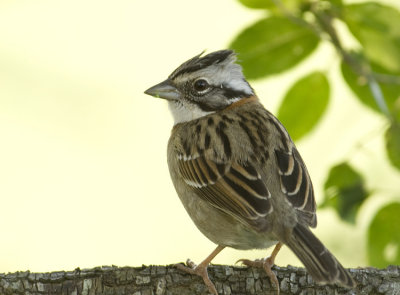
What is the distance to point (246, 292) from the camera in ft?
14.1

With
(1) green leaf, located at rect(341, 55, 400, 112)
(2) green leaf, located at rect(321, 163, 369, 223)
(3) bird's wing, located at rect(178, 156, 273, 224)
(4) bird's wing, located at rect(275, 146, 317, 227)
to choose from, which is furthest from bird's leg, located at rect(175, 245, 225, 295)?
(1) green leaf, located at rect(341, 55, 400, 112)

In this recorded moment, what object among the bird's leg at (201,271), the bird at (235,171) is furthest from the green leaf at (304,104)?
the bird's leg at (201,271)

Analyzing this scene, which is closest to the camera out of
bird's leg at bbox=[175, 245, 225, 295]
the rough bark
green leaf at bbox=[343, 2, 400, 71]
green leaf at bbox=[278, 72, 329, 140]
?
the rough bark

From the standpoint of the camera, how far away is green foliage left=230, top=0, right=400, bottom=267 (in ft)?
15.0

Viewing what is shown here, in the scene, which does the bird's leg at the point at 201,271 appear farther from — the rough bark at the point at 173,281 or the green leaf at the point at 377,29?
the green leaf at the point at 377,29

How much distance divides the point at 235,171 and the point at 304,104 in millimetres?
570

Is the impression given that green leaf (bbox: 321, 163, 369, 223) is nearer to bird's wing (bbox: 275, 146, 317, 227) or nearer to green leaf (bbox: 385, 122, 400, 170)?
bird's wing (bbox: 275, 146, 317, 227)

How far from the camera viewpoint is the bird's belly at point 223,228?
16.1 feet

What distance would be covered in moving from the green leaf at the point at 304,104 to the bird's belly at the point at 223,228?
0.62m

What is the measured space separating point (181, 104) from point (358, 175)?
149cm

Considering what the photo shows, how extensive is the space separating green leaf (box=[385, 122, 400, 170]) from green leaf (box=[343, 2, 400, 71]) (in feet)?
1.10

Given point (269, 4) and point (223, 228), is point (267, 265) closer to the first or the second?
point (223, 228)

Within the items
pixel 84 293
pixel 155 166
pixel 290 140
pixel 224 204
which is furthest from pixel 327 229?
pixel 84 293

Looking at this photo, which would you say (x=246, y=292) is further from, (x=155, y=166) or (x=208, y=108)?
(x=155, y=166)
